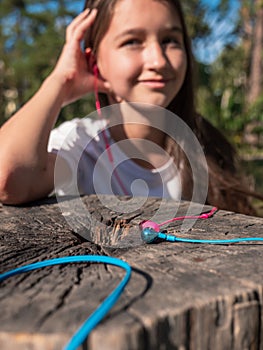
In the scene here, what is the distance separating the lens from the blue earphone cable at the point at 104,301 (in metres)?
0.34

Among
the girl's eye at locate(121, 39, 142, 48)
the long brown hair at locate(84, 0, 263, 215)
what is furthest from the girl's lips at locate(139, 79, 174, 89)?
the long brown hair at locate(84, 0, 263, 215)

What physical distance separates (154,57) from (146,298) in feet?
2.94

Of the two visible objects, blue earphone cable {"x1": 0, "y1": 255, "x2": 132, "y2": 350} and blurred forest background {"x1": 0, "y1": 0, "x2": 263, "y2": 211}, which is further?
blurred forest background {"x1": 0, "y1": 0, "x2": 263, "y2": 211}

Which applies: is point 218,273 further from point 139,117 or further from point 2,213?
point 139,117

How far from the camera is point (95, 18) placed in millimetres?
1310

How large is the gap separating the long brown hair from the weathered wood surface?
0.75 metres

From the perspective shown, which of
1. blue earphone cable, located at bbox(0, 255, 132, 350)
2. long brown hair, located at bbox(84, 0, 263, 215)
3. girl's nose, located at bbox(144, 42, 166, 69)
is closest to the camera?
blue earphone cable, located at bbox(0, 255, 132, 350)

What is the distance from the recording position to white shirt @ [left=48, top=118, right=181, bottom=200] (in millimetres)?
1233

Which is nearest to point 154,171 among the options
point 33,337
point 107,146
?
point 107,146

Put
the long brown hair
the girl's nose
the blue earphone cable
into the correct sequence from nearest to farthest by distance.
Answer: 1. the blue earphone cable
2. the girl's nose
3. the long brown hair

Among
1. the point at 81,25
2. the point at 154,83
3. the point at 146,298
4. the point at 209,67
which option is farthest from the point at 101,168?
the point at 209,67

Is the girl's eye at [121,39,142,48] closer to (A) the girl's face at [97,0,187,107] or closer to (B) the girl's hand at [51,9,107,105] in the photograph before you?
(A) the girl's face at [97,0,187,107]

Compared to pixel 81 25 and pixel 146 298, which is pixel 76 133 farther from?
pixel 146 298

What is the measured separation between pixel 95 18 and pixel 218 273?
105 centimetres
